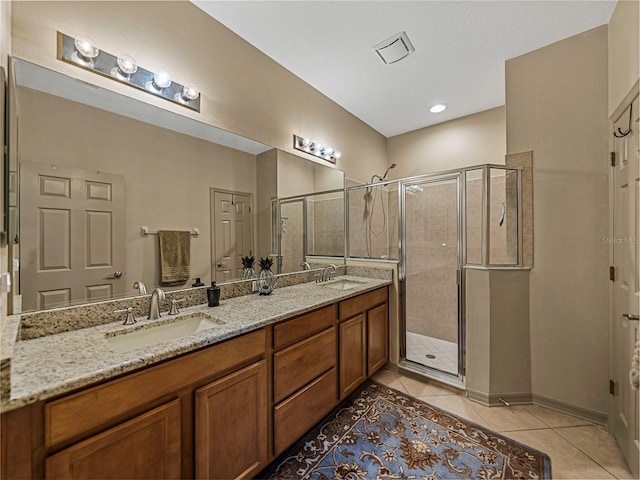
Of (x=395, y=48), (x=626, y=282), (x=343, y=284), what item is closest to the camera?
(x=626, y=282)

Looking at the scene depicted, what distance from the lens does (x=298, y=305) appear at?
169 centimetres

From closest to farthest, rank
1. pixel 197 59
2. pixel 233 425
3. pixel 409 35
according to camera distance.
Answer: pixel 233 425
pixel 197 59
pixel 409 35

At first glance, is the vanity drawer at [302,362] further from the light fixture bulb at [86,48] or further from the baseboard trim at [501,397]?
the light fixture bulb at [86,48]

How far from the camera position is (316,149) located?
9.05 ft

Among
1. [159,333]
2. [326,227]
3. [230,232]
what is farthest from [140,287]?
[326,227]

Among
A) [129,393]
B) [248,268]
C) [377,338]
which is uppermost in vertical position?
[248,268]

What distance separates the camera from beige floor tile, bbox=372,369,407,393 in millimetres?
2373

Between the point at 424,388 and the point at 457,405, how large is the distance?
11.6 inches

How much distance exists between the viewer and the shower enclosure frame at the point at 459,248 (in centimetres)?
217

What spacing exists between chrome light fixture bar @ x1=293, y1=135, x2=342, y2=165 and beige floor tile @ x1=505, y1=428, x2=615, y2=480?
2.75m

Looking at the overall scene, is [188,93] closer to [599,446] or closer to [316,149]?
[316,149]

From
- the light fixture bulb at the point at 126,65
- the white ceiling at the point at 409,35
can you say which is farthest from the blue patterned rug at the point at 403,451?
the white ceiling at the point at 409,35

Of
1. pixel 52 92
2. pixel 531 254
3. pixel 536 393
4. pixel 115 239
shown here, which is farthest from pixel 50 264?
pixel 536 393

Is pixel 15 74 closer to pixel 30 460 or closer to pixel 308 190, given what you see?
pixel 30 460
